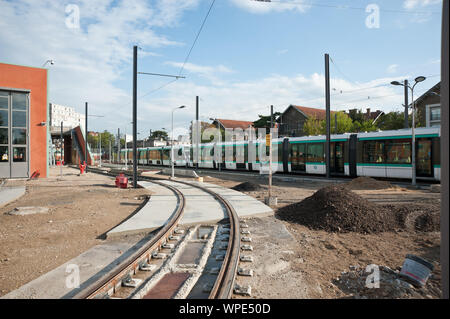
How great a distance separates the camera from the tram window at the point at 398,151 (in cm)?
1647

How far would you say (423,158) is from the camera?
15.8m

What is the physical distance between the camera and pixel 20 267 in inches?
188

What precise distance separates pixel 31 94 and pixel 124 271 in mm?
23964

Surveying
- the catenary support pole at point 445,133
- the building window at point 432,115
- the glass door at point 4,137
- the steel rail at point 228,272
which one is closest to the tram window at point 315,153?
the steel rail at point 228,272

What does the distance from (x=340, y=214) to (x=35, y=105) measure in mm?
24458

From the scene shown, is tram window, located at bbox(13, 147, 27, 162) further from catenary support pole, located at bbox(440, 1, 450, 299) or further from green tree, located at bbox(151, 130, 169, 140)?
green tree, located at bbox(151, 130, 169, 140)

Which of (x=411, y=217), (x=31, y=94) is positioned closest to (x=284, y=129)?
(x=31, y=94)

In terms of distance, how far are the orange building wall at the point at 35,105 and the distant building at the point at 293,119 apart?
148 feet

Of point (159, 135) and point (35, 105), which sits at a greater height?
point (159, 135)

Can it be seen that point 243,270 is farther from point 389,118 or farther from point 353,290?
point 389,118

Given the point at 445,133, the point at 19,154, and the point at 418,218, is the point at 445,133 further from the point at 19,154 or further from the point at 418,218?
the point at 19,154

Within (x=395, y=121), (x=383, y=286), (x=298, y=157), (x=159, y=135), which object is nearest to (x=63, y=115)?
(x=159, y=135)

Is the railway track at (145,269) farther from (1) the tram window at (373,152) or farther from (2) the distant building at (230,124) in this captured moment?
(2) the distant building at (230,124)
